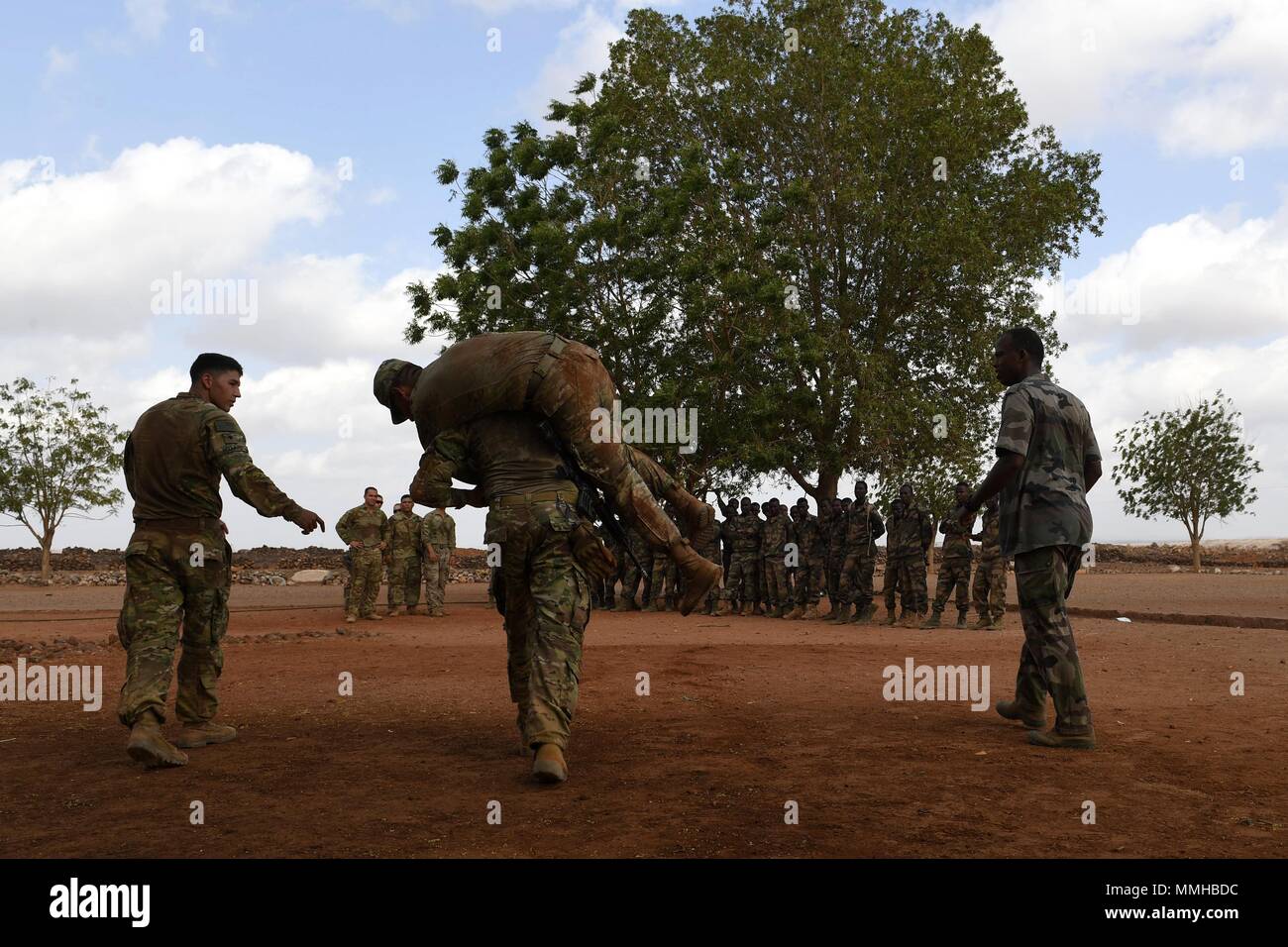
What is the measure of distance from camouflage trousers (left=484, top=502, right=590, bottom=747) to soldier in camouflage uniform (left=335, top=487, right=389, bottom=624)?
12.5m

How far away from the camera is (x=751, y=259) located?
78.2 feet

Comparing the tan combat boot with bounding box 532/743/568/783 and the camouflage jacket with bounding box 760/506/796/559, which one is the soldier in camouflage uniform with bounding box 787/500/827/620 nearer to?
the camouflage jacket with bounding box 760/506/796/559

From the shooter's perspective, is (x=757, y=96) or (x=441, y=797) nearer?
(x=441, y=797)

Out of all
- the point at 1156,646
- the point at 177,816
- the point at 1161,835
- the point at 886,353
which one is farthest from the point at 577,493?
the point at 886,353

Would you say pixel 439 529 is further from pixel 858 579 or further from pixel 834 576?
pixel 858 579

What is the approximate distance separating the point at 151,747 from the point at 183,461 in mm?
1601

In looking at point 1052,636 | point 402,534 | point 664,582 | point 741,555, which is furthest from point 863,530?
point 1052,636

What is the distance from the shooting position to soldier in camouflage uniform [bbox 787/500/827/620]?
728 inches

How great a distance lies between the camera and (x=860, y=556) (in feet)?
55.7

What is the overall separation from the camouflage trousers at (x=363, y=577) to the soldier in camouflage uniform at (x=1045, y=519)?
43.6ft

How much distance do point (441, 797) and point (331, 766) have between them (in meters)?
1.00

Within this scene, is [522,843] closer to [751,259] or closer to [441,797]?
[441,797]

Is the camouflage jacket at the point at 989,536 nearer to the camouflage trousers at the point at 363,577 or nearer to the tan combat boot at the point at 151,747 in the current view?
the tan combat boot at the point at 151,747
